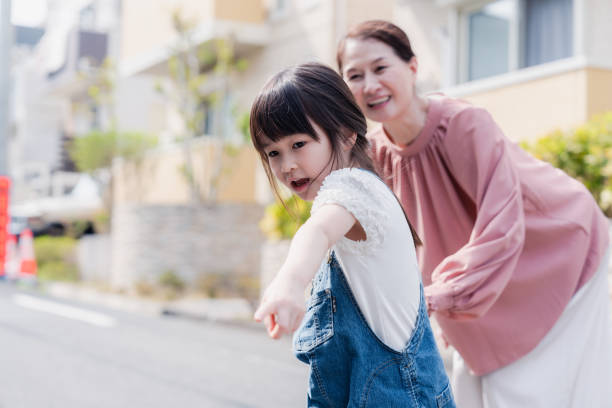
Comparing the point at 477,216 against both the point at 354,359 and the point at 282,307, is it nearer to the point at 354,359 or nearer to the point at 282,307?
the point at 354,359

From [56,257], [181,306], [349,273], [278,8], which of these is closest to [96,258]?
[56,257]

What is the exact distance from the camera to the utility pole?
7082mm

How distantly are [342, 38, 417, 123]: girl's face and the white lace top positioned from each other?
918 mm

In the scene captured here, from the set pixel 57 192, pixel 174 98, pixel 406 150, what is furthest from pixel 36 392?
pixel 57 192

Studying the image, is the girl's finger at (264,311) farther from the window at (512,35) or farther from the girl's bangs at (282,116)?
the window at (512,35)

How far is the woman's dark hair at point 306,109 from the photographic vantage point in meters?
1.58

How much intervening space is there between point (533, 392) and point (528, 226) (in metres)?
0.55

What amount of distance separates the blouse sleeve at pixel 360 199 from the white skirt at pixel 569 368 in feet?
4.04

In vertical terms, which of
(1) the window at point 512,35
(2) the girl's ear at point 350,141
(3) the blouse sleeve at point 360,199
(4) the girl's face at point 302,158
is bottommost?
(3) the blouse sleeve at point 360,199

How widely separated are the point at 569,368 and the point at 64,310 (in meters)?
10.5

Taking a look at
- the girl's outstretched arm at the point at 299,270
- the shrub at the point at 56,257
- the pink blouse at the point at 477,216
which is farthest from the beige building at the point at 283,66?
the girl's outstretched arm at the point at 299,270

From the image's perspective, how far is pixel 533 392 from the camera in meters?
2.45

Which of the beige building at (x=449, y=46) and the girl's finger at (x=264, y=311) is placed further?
the beige building at (x=449, y=46)

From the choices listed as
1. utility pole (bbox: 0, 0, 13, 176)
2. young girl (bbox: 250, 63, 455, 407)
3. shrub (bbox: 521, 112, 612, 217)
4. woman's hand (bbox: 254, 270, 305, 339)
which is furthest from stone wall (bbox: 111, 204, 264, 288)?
woman's hand (bbox: 254, 270, 305, 339)
